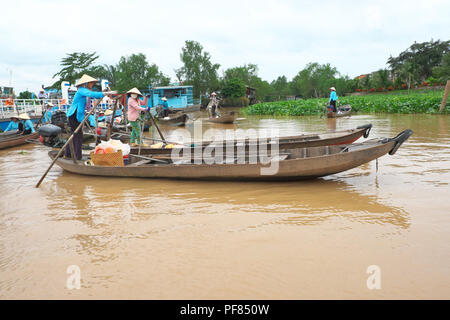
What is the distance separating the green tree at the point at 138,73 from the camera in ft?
136

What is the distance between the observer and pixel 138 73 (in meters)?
42.7

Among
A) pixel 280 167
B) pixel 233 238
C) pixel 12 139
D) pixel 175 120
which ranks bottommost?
pixel 233 238

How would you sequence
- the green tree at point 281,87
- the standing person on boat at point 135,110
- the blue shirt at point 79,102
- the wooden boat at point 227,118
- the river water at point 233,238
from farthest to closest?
1. the green tree at point 281,87
2. the wooden boat at point 227,118
3. the standing person on boat at point 135,110
4. the blue shirt at point 79,102
5. the river water at point 233,238

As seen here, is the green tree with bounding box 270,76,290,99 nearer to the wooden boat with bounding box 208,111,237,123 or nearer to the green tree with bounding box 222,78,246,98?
the green tree with bounding box 222,78,246,98

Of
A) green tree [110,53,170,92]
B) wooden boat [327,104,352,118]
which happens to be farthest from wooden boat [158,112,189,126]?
green tree [110,53,170,92]

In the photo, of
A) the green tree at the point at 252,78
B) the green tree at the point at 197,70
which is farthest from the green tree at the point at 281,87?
the green tree at the point at 197,70

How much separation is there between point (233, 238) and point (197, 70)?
4619cm

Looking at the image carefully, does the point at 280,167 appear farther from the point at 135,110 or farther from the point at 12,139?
the point at 12,139

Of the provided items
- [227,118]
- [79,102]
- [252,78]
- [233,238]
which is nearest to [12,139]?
[79,102]

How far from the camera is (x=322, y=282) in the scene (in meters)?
2.35

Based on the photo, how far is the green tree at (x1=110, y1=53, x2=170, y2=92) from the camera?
41.4m

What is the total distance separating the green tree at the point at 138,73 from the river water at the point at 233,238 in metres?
38.6

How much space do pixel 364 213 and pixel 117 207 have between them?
2902mm

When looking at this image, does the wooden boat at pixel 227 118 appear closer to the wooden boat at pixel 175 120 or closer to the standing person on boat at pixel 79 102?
the wooden boat at pixel 175 120
